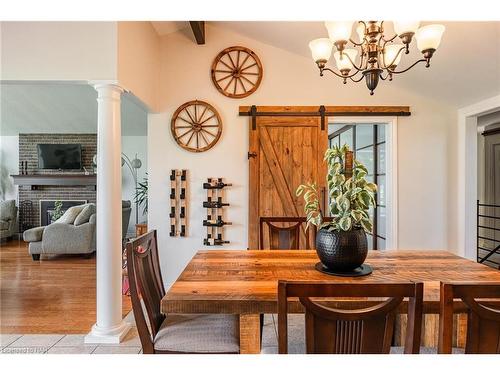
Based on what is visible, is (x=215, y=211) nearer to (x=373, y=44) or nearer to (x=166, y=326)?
(x=166, y=326)

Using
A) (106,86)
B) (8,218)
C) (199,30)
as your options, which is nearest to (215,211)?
(106,86)

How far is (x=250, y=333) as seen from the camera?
1.44 metres

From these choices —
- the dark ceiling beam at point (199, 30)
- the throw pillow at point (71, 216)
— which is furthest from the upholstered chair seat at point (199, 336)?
the throw pillow at point (71, 216)

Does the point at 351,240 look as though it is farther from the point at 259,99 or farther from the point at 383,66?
the point at 259,99

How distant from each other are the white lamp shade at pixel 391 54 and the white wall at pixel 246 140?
143 centimetres

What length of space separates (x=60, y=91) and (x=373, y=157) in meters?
5.16

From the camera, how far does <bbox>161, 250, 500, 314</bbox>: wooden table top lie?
1392 millimetres

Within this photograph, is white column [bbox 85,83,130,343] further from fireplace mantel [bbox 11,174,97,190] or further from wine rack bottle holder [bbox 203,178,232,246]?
fireplace mantel [bbox 11,174,97,190]

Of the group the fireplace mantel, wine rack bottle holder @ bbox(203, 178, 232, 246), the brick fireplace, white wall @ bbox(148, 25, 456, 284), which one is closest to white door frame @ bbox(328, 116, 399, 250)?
white wall @ bbox(148, 25, 456, 284)

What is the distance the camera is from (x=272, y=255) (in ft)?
7.38

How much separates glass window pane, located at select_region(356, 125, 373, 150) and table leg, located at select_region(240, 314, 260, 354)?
3.71m

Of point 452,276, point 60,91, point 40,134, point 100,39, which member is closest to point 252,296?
point 452,276

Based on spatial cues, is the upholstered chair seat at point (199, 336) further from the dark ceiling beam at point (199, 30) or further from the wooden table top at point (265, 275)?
the dark ceiling beam at point (199, 30)
